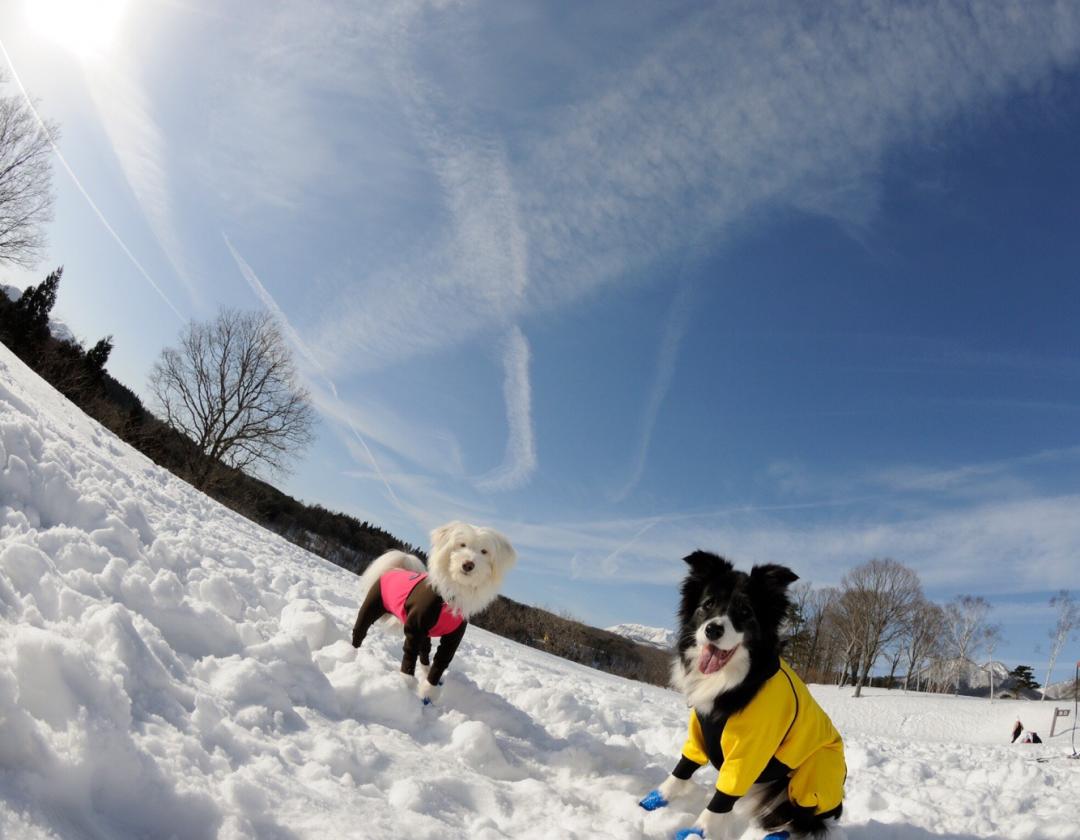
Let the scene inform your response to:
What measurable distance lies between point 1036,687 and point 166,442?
7401 cm

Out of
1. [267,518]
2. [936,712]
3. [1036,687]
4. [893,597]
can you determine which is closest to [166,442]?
[267,518]

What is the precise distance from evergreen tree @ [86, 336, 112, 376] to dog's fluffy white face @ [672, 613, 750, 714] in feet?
131

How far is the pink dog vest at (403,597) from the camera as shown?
5.07 m

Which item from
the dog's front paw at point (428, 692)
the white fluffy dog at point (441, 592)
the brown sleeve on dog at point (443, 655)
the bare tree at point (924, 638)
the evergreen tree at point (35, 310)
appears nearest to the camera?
the dog's front paw at point (428, 692)

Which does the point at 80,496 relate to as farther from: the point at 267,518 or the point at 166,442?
the point at 267,518

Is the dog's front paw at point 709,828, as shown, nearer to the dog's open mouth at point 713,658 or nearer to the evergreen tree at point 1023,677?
the dog's open mouth at point 713,658

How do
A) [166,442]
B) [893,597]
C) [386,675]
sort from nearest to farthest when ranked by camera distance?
[386,675] < [166,442] < [893,597]

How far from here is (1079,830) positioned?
4152 mm

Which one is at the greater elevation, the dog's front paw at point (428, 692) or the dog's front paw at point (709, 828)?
the dog's front paw at point (709, 828)

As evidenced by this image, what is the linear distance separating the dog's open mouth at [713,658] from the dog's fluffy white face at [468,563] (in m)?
2.09

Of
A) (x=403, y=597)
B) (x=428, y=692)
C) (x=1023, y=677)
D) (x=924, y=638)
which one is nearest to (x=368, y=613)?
(x=403, y=597)

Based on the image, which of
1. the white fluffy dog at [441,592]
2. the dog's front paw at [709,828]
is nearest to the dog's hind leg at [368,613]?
the white fluffy dog at [441,592]

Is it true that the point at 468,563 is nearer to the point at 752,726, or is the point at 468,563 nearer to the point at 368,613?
Answer: the point at 368,613

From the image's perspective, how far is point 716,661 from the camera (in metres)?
3.75
